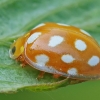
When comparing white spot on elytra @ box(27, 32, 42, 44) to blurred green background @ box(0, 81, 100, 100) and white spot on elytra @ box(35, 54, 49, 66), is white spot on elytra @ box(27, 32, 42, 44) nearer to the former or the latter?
white spot on elytra @ box(35, 54, 49, 66)

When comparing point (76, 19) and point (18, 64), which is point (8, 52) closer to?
point (18, 64)

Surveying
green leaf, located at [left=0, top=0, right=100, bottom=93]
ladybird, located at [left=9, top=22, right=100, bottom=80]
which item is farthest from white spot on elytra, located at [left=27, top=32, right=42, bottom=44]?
green leaf, located at [left=0, top=0, right=100, bottom=93]

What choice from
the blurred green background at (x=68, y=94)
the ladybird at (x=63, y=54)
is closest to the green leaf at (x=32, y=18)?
the ladybird at (x=63, y=54)

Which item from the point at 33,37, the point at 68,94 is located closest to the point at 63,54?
the point at 33,37

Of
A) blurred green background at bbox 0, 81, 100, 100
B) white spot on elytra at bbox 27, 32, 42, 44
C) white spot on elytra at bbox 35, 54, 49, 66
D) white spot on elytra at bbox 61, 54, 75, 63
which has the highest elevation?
white spot on elytra at bbox 27, 32, 42, 44

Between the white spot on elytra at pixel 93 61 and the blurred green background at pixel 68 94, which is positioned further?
the blurred green background at pixel 68 94

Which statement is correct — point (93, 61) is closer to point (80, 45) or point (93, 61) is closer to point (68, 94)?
point (80, 45)

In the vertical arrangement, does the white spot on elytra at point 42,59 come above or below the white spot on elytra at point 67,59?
below

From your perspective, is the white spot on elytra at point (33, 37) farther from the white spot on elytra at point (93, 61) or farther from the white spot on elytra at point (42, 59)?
the white spot on elytra at point (93, 61)
